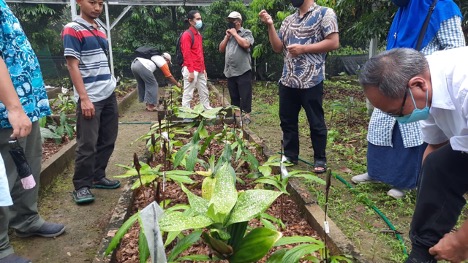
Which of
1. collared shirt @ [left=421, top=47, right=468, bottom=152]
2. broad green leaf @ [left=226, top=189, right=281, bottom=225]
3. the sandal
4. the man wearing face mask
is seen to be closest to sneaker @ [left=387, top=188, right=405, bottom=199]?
the man wearing face mask

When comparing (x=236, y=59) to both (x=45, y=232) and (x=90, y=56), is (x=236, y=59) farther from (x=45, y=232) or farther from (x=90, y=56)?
(x=45, y=232)

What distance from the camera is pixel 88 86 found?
285 cm

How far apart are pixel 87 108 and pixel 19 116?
0.90 m

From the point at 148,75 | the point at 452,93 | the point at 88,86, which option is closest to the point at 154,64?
the point at 148,75

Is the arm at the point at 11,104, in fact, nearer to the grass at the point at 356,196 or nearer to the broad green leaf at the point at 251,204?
the broad green leaf at the point at 251,204

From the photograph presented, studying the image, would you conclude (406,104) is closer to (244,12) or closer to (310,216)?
(310,216)

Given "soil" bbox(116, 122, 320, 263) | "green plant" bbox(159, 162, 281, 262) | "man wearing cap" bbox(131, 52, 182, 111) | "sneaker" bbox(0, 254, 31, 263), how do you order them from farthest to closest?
"man wearing cap" bbox(131, 52, 182, 111), "soil" bbox(116, 122, 320, 263), "sneaker" bbox(0, 254, 31, 263), "green plant" bbox(159, 162, 281, 262)

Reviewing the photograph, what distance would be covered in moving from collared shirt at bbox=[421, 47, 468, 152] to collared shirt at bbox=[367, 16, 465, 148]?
1.03 m

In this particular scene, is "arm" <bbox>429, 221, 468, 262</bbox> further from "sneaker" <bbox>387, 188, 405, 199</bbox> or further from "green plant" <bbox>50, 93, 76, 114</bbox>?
"green plant" <bbox>50, 93, 76, 114</bbox>

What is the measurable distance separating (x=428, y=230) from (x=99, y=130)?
246 centimetres

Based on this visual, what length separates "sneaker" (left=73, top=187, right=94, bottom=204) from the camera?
294 cm

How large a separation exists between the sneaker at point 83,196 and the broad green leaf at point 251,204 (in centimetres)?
175

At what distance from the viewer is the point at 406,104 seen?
1561mm

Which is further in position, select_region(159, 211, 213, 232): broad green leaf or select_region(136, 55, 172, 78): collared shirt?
select_region(136, 55, 172, 78): collared shirt
